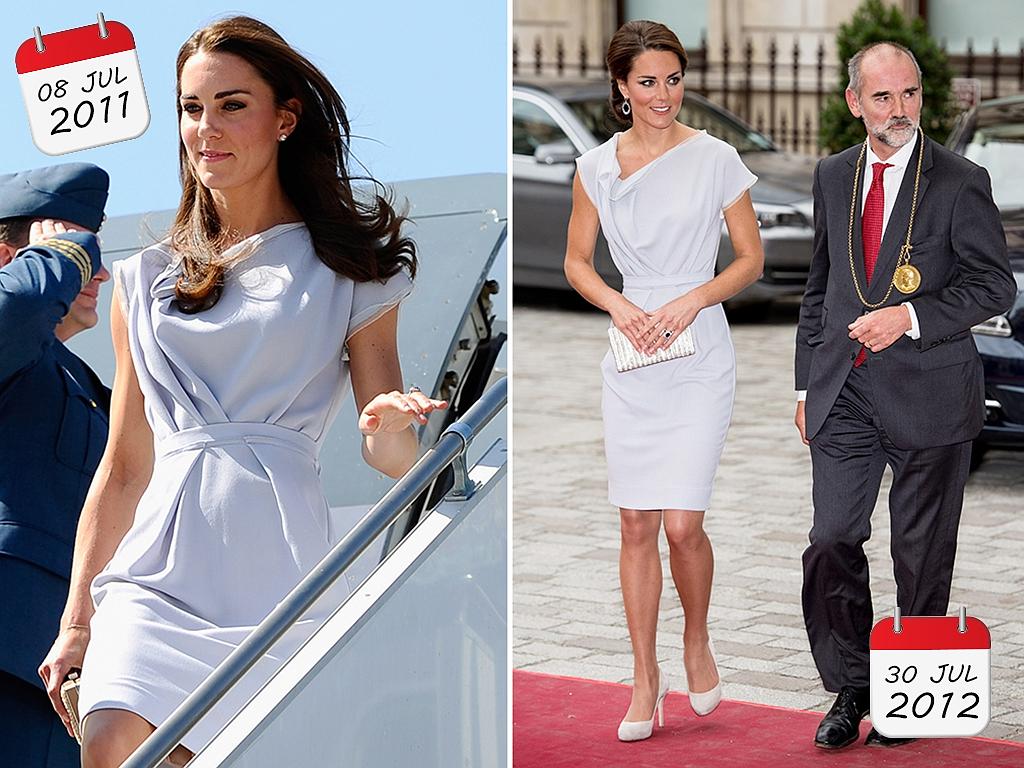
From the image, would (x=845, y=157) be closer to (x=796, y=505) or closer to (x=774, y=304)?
(x=796, y=505)

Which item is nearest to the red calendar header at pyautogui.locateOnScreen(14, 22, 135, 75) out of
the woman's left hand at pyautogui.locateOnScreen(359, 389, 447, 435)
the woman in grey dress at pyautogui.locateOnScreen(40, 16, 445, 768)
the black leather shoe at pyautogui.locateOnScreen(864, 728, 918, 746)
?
the woman in grey dress at pyautogui.locateOnScreen(40, 16, 445, 768)

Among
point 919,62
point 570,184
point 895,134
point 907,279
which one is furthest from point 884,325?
point 919,62

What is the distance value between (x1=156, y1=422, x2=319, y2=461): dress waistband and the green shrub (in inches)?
463

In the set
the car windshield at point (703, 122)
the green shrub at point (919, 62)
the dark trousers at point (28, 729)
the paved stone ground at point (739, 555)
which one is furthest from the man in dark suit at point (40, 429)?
the green shrub at point (919, 62)

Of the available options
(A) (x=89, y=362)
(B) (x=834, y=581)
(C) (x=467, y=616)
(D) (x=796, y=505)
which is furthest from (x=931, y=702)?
(D) (x=796, y=505)

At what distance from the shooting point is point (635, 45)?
457cm

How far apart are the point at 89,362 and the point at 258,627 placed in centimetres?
79

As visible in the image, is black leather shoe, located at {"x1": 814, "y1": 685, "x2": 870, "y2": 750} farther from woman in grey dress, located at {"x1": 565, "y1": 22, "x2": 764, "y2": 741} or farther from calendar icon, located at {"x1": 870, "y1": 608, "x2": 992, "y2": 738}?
calendar icon, located at {"x1": 870, "y1": 608, "x2": 992, "y2": 738}

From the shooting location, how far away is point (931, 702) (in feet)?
14.5

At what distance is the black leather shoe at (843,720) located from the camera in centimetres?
501

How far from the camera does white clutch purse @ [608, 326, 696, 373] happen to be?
4.73 meters

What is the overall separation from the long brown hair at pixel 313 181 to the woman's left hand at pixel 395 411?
0.98 ft

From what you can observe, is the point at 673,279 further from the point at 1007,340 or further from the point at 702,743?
the point at 1007,340

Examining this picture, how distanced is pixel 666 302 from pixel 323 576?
145 cm
